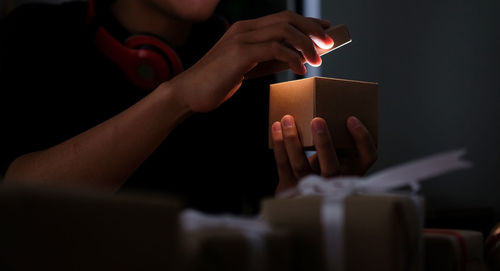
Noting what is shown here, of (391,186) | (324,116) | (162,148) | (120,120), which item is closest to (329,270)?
(391,186)

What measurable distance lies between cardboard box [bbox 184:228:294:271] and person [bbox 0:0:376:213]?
1.01 feet

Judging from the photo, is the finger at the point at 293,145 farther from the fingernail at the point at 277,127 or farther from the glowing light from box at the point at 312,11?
the glowing light from box at the point at 312,11

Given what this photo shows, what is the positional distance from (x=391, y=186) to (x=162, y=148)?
3.39 ft

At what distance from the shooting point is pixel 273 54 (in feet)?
2.68

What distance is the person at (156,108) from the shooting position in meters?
0.85

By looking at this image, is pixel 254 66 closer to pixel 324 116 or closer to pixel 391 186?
pixel 324 116

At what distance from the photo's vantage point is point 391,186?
50 cm

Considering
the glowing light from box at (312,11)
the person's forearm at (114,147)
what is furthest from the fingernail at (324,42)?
the glowing light from box at (312,11)

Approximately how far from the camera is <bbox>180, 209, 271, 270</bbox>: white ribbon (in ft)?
1.34

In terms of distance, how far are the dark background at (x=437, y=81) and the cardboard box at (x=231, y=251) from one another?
2.88 feet

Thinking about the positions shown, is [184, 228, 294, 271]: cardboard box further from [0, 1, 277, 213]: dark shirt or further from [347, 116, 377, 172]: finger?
[0, 1, 277, 213]: dark shirt

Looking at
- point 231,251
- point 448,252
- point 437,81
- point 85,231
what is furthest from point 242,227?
point 437,81

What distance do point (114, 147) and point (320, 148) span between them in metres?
0.39

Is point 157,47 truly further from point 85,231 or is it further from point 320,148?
point 85,231
